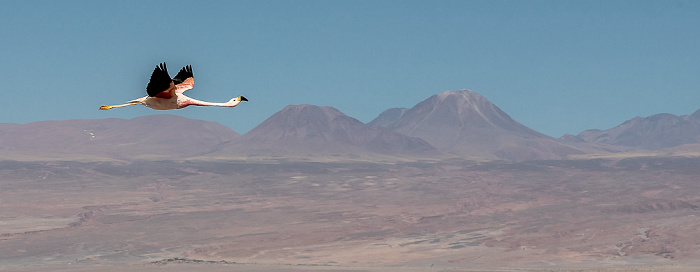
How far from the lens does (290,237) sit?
12419cm

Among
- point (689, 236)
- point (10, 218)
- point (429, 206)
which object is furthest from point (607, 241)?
point (10, 218)

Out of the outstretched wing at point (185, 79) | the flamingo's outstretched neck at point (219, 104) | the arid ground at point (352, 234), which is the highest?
the outstretched wing at point (185, 79)

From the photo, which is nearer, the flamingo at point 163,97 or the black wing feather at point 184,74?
the flamingo at point 163,97

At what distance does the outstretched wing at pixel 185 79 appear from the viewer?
37.4 ft

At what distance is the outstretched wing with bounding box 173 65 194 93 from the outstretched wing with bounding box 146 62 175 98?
73.5 inches

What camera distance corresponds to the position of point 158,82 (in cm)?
930

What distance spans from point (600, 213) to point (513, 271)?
249 ft

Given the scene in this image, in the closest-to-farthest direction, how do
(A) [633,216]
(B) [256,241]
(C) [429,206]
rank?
(B) [256,241] < (A) [633,216] < (C) [429,206]

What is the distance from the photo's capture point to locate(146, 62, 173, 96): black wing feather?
9258 mm

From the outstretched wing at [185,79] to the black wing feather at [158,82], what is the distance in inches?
74.6

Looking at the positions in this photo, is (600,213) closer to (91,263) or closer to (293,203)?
(293,203)

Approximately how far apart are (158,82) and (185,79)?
252 centimetres

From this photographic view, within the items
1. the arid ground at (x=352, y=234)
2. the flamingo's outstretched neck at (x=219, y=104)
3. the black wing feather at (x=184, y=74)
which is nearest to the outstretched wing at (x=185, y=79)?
the black wing feather at (x=184, y=74)

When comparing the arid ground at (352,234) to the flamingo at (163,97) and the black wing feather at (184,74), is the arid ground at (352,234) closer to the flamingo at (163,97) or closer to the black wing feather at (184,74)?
the black wing feather at (184,74)
